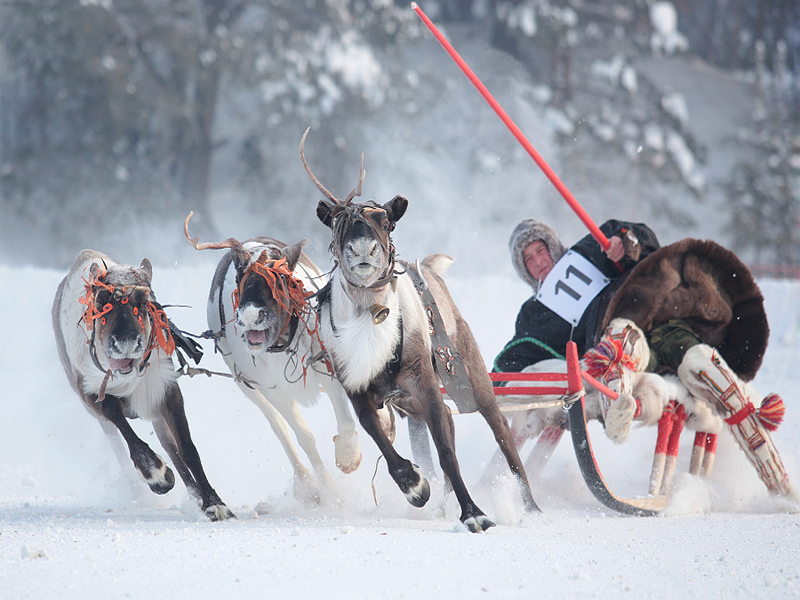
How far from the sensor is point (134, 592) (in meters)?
2.40

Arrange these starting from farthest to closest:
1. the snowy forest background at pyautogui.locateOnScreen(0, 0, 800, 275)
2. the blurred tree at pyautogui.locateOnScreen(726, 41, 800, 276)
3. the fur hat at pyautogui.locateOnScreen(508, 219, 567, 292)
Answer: the blurred tree at pyautogui.locateOnScreen(726, 41, 800, 276) → the snowy forest background at pyautogui.locateOnScreen(0, 0, 800, 275) → the fur hat at pyautogui.locateOnScreen(508, 219, 567, 292)

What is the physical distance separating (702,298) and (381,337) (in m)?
1.96

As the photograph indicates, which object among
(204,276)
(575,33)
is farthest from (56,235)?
(575,33)

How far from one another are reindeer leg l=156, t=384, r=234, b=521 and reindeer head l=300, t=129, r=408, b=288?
111 centimetres

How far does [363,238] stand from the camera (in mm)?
Answer: 3066

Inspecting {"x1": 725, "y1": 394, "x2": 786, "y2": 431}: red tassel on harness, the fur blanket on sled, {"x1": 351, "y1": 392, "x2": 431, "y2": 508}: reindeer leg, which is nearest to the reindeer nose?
{"x1": 351, "y1": 392, "x2": 431, "y2": 508}: reindeer leg

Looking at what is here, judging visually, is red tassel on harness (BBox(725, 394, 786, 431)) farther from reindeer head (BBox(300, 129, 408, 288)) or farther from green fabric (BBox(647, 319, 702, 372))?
reindeer head (BBox(300, 129, 408, 288))

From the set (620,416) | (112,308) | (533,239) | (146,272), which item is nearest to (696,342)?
(620,416)

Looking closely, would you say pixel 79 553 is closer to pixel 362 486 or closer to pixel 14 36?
pixel 362 486

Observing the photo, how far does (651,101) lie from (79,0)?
39.8 feet

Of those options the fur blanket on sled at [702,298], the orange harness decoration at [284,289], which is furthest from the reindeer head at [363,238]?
the fur blanket on sled at [702,298]

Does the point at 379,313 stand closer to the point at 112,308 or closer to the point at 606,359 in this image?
the point at 112,308

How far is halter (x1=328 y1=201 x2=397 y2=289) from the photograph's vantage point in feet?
10.2

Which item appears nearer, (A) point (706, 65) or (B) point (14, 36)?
(B) point (14, 36)
